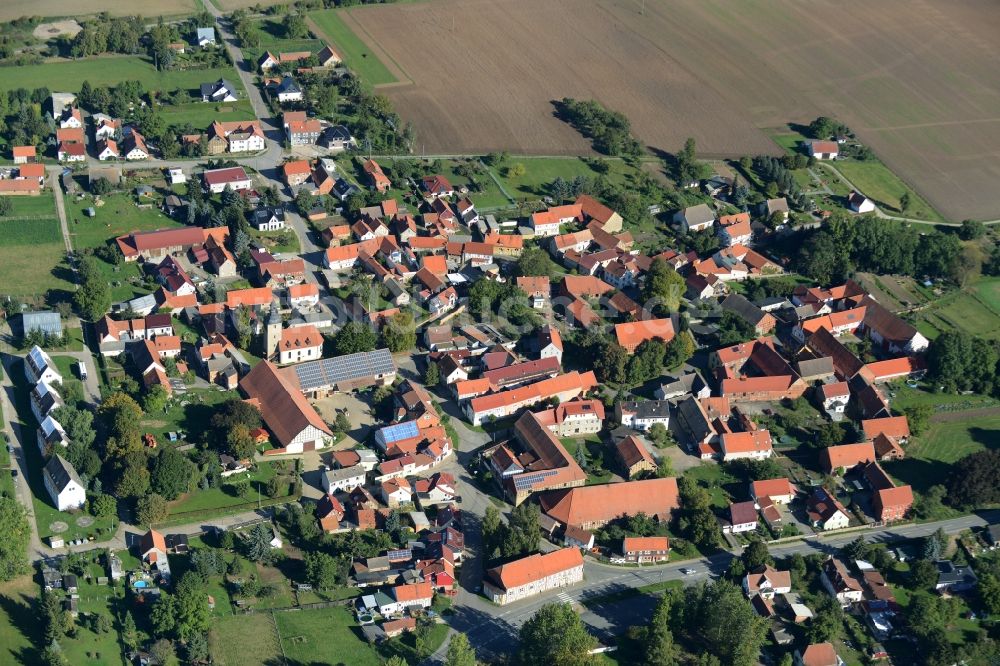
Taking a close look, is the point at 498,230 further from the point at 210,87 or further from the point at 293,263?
the point at 210,87

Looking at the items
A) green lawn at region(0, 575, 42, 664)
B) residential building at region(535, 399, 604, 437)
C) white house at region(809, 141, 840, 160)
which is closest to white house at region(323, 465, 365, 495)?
residential building at region(535, 399, 604, 437)

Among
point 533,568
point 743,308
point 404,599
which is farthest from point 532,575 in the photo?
point 743,308

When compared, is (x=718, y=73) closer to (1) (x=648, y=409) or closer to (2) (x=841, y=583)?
(1) (x=648, y=409)

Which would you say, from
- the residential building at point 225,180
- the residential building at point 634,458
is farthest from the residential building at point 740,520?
the residential building at point 225,180

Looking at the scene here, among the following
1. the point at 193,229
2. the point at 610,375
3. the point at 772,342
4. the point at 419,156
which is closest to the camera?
the point at 610,375

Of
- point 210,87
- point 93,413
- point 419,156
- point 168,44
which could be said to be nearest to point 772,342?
point 419,156

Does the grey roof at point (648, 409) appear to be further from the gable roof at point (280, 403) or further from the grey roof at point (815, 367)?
the gable roof at point (280, 403)
